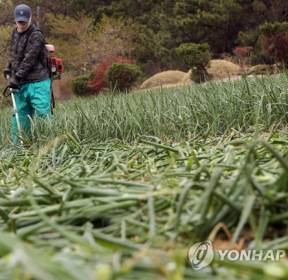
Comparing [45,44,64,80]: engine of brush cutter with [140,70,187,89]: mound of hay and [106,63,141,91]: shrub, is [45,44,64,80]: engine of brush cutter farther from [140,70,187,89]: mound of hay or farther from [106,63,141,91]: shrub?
[140,70,187,89]: mound of hay

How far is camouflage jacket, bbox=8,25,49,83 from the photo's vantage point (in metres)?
5.11

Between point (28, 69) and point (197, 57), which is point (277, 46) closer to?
point (197, 57)

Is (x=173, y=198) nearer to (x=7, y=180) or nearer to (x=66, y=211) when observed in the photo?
(x=66, y=211)

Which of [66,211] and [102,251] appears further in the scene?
[66,211]

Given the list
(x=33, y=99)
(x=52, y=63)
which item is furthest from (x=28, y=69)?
(x=52, y=63)

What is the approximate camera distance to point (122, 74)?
13.9m

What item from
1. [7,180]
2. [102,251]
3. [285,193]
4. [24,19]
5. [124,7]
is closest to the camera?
[102,251]

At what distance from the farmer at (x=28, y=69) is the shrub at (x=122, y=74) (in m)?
8.23

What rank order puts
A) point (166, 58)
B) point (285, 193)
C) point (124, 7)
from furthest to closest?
point (124, 7) < point (166, 58) < point (285, 193)

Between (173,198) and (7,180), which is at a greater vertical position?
(173,198)

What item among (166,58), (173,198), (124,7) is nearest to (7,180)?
(173,198)

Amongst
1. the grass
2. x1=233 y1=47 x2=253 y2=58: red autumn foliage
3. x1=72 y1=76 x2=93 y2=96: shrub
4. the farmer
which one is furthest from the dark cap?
x1=233 y1=47 x2=253 y2=58: red autumn foliage

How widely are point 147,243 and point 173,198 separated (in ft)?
0.58

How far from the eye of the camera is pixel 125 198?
114 cm
